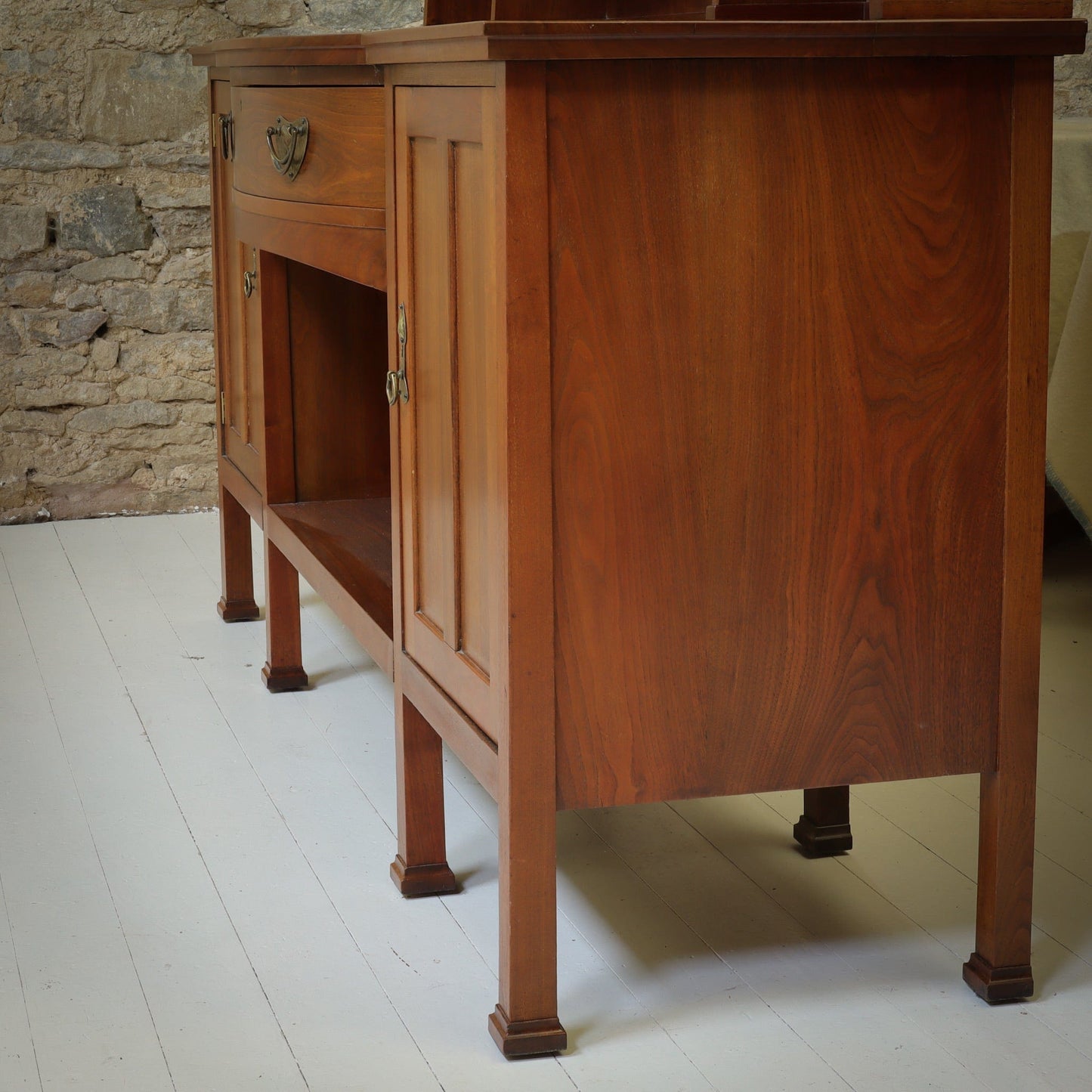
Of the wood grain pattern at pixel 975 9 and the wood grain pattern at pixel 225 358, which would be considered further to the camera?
the wood grain pattern at pixel 225 358

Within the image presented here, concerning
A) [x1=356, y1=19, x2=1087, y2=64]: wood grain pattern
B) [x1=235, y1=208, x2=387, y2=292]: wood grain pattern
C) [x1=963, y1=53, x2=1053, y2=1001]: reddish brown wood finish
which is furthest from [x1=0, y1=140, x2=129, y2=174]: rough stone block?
[x1=963, y1=53, x2=1053, y2=1001]: reddish brown wood finish

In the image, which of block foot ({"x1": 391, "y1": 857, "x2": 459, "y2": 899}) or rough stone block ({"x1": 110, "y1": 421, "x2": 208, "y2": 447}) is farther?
rough stone block ({"x1": 110, "y1": 421, "x2": 208, "y2": 447})

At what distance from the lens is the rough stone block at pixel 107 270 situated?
3773 mm

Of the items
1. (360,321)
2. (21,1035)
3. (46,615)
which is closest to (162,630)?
(46,615)

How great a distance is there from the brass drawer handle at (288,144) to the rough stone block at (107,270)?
171 centimetres

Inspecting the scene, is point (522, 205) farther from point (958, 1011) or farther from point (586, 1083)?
point (958, 1011)

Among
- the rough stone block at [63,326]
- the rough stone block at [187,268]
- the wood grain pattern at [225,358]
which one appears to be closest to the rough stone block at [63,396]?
the rough stone block at [63,326]

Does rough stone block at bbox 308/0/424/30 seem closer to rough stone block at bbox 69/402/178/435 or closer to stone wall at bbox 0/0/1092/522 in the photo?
stone wall at bbox 0/0/1092/522

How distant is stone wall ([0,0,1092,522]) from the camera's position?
370cm

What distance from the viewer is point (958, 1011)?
1586mm

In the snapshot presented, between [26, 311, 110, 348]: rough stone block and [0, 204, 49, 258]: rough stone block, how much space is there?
16 cm

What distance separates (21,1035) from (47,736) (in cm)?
92

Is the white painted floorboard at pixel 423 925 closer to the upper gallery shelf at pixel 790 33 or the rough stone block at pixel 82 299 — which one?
the upper gallery shelf at pixel 790 33

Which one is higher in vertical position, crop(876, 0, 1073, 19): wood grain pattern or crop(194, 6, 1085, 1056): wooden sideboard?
crop(876, 0, 1073, 19): wood grain pattern
